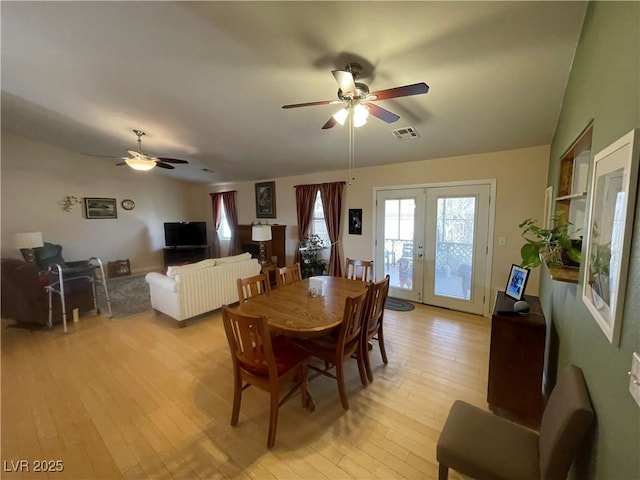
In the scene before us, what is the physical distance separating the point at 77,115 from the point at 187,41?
10.0 ft

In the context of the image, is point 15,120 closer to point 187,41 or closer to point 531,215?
point 187,41

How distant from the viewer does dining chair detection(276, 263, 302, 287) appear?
302 centimetres

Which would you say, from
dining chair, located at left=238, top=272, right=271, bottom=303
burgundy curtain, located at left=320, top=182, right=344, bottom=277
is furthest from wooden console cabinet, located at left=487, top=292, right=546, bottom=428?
burgundy curtain, located at left=320, top=182, right=344, bottom=277

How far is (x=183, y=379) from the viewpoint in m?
2.45

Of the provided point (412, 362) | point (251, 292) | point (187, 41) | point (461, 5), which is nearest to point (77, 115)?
point (187, 41)

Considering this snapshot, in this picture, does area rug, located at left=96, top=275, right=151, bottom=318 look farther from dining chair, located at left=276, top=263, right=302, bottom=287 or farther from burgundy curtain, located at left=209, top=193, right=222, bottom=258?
dining chair, located at left=276, top=263, right=302, bottom=287

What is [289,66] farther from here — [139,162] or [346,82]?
[139,162]

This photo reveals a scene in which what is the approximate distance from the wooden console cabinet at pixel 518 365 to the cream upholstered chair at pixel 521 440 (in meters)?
0.56

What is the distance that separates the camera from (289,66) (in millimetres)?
2135

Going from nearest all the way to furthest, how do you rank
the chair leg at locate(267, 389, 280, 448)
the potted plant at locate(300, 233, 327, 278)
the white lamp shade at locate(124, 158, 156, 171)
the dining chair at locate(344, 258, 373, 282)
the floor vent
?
the chair leg at locate(267, 389, 280, 448)
the floor vent
the dining chair at locate(344, 258, 373, 282)
the white lamp shade at locate(124, 158, 156, 171)
the potted plant at locate(300, 233, 327, 278)

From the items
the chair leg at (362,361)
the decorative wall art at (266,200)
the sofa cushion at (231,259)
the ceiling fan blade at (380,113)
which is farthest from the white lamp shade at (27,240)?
the ceiling fan blade at (380,113)

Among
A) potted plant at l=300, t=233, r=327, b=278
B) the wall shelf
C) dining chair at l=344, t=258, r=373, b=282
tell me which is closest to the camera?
the wall shelf

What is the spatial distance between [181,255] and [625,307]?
7891 mm

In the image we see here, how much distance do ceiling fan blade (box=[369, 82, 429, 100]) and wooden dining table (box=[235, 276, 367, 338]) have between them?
64.9 inches
